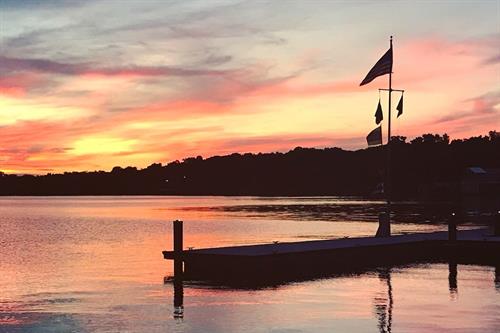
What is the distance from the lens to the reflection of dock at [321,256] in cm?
3231

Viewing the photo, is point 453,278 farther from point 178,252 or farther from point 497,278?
point 178,252

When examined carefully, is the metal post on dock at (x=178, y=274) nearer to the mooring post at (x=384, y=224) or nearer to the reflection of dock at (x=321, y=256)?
the reflection of dock at (x=321, y=256)

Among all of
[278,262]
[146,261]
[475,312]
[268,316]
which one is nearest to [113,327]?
[268,316]

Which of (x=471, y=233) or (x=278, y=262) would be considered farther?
(x=471, y=233)

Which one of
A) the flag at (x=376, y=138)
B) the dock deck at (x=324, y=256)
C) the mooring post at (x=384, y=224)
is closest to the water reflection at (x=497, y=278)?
the dock deck at (x=324, y=256)

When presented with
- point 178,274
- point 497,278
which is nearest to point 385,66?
point 497,278

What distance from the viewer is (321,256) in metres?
35.2

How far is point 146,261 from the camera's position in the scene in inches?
1770

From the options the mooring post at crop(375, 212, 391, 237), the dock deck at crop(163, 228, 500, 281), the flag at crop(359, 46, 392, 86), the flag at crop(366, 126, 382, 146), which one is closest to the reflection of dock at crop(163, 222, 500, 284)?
the dock deck at crop(163, 228, 500, 281)

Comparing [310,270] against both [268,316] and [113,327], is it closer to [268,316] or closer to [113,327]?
[268,316]

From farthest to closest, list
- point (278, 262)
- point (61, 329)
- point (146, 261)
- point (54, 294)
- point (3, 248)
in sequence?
point (3, 248), point (146, 261), point (278, 262), point (54, 294), point (61, 329)

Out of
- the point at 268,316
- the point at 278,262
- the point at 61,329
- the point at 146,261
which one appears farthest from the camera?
the point at 146,261

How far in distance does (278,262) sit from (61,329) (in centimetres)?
1348

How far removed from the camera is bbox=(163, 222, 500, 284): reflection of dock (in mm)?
32312
